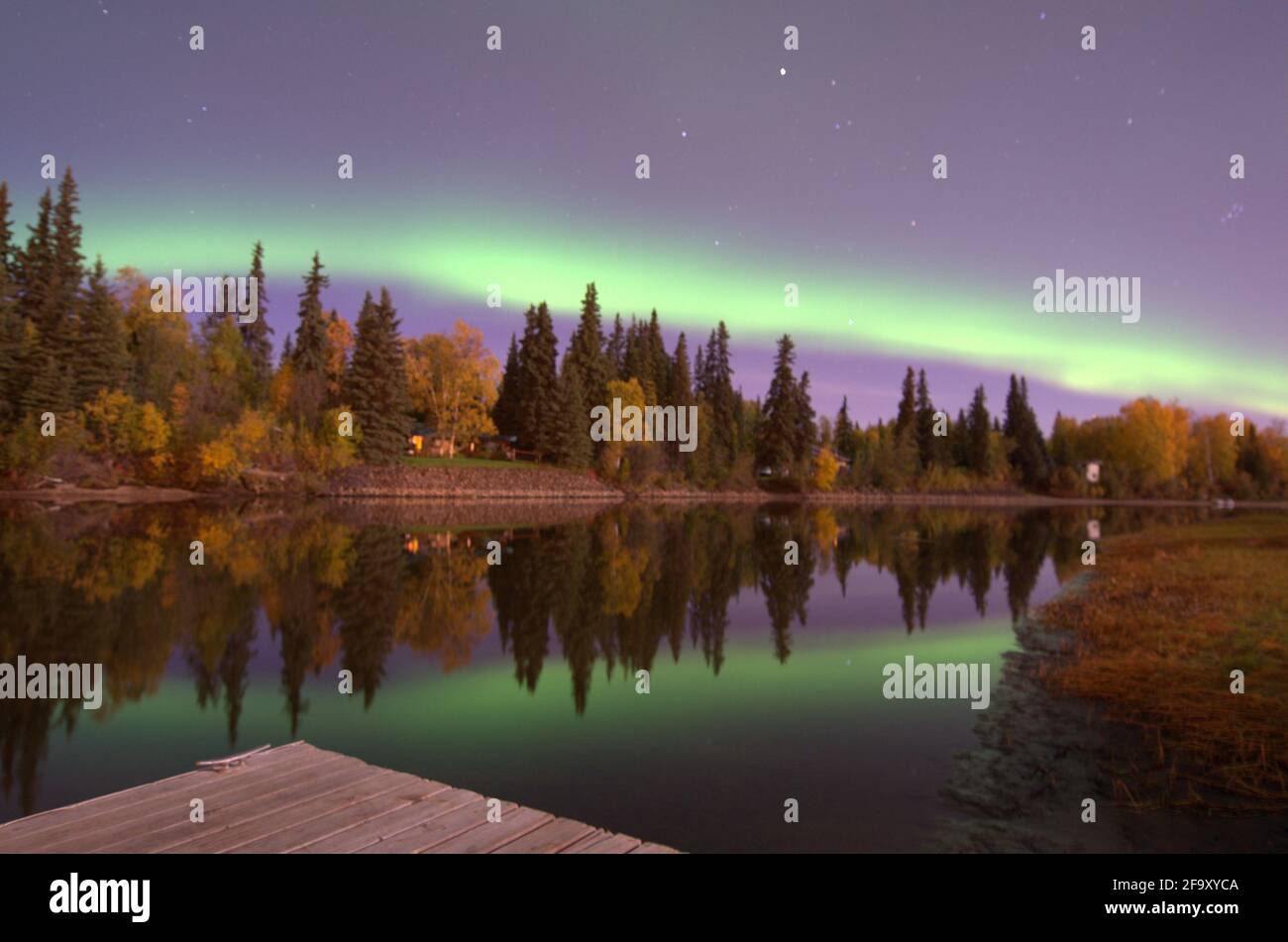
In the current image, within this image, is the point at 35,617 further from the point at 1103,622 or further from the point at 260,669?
the point at 1103,622

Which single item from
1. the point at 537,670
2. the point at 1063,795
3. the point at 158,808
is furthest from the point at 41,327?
the point at 1063,795

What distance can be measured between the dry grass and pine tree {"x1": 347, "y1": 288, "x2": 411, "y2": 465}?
60588mm

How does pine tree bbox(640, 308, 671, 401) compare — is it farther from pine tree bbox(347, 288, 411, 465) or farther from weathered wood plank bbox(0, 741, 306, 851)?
weathered wood plank bbox(0, 741, 306, 851)

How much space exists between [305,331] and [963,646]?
81.5 metres

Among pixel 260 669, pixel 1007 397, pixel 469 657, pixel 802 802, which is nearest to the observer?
pixel 802 802

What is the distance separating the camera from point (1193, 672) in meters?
11.5

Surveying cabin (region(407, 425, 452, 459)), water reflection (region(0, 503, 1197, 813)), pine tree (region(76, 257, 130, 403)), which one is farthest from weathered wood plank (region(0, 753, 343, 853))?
cabin (region(407, 425, 452, 459))

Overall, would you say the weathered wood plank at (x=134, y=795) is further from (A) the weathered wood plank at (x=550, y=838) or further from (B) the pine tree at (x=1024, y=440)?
(B) the pine tree at (x=1024, y=440)

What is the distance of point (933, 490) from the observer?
113 metres

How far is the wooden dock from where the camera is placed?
199 inches

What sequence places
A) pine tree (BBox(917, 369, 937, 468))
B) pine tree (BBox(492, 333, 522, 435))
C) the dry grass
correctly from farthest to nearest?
pine tree (BBox(917, 369, 937, 468)) < pine tree (BBox(492, 333, 522, 435)) < the dry grass

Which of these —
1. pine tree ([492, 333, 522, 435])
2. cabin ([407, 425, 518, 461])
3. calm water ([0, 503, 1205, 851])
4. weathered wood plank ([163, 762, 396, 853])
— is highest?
pine tree ([492, 333, 522, 435])

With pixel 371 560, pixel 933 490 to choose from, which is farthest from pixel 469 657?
pixel 933 490

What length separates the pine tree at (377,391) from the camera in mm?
68188
